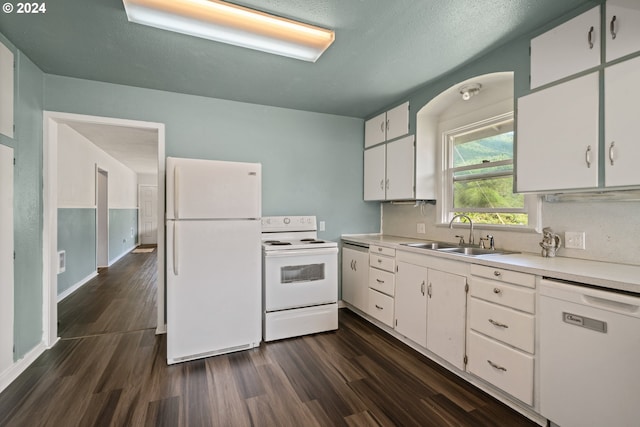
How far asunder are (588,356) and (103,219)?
25.6ft

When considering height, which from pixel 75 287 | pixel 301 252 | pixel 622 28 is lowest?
Result: pixel 75 287

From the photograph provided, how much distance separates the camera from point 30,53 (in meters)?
2.30

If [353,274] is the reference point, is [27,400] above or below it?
below

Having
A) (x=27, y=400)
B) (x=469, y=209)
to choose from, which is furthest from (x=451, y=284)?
(x=27, y=400)

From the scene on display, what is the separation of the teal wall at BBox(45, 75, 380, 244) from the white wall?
176cm

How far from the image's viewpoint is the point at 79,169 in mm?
4695

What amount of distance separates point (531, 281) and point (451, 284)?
574mm

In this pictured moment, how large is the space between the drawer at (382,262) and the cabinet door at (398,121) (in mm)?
1371

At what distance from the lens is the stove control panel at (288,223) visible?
11.1ft

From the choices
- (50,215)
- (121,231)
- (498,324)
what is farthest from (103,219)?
(498,324)

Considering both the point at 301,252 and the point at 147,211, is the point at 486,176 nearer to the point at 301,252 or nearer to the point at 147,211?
the point at 301,252

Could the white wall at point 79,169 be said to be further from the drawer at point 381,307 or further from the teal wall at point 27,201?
the drawer at point 381,307

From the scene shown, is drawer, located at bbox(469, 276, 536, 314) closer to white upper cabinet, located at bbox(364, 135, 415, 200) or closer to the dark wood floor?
the dark wood floor

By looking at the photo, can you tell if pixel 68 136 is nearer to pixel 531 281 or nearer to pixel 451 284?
pixel 451 284
